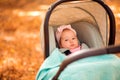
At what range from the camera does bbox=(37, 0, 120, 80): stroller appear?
1912 millimetres

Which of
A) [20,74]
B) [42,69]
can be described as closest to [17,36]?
[20,74]

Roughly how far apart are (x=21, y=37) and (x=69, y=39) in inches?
68.1

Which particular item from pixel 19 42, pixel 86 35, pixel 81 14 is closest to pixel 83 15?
pixel 81 14

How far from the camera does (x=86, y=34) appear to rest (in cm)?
214

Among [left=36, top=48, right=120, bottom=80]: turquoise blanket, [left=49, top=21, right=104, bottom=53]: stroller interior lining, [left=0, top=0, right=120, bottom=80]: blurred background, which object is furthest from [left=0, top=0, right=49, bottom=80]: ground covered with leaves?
[left=36, top=48, right=120, bottom=80]: turquoise blanket

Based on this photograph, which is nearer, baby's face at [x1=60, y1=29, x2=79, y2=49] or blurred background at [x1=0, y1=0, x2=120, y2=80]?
baby's face at [x1=60, y1=29, x2=79, y2=49]

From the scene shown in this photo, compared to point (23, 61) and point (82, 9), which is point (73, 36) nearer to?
point (82, 9)

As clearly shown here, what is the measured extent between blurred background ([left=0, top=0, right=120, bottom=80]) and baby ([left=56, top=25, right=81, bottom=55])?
568 millimetres

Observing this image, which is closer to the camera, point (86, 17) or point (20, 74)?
point (86, 17)

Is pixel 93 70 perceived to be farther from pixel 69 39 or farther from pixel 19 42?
pixel 19 42

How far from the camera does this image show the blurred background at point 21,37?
3.02 metres

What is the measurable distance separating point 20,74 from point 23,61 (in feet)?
0.81

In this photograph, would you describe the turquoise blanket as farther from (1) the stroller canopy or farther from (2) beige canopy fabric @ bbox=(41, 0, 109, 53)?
(2) beige canopy fabric @ bbox=(41, 0, 109, 53)

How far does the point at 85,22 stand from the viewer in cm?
216
